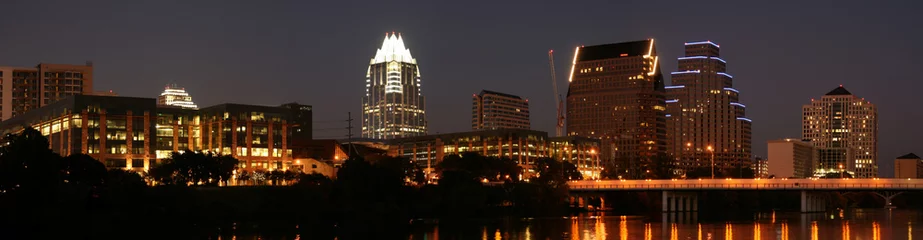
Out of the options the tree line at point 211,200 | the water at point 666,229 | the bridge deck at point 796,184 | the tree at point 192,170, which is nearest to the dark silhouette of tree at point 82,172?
the tree line at point 211,200

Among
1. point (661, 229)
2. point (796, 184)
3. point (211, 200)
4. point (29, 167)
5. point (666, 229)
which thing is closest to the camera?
point (29, 167)

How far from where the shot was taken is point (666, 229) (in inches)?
5468

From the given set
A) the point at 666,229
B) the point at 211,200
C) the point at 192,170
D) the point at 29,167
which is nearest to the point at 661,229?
the point at 666,229

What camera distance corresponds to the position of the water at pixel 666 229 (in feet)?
404

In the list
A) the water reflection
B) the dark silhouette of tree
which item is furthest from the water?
the dark silhouette of tree

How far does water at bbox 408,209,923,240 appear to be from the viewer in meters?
123

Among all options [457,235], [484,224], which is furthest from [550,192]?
[457,235]

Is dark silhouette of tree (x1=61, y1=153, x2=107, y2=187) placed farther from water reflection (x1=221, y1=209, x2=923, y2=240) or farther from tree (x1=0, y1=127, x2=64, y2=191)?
water reflection (x1=221, y1=209, x2=923, y2=240)

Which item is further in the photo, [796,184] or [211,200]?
[796,184]

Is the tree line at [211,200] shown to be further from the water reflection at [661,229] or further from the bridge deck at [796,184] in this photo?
the bridge deck at [796,184]

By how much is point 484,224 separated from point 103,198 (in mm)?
51404

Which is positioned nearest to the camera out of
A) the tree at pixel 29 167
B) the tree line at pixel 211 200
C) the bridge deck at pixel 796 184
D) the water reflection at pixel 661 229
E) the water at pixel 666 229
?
the water reflection at pixel 661 229

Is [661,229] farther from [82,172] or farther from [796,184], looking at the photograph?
[82,172]

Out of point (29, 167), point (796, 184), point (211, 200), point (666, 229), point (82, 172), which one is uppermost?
point (29, 167)
